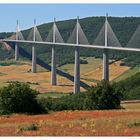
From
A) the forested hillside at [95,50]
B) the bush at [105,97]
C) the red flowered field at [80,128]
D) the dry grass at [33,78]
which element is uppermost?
the forested hillside at [95,50]

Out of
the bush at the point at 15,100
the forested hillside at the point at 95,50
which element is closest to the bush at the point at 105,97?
the bush at the point at 15,100

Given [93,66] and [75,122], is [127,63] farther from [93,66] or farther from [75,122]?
[75,122]

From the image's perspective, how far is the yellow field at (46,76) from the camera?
110 m

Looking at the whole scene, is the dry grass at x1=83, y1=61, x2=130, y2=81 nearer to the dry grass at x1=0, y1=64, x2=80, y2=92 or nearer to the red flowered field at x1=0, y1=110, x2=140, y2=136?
the dry grass at x1=0, y1=64, x2=80, y2=92

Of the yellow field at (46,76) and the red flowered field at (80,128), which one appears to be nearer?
the red flowered field at (80,128)

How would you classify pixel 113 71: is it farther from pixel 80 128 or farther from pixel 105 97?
pixel 80 128

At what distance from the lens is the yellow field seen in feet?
361

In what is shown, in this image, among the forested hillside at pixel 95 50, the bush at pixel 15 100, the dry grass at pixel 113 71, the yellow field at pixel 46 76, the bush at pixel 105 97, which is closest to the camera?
the bush at pixel 15 100

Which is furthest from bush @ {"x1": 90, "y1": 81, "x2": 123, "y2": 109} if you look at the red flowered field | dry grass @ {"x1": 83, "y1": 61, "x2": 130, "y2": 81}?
dry grass @ {"x1": 83, "y1": 61, "x2": 130, "y2": 81}

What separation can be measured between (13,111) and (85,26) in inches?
6440

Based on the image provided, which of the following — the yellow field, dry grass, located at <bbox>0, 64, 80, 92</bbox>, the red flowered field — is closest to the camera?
the red flowered field

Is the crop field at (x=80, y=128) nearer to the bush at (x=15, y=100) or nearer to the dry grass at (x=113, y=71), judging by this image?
the bush at (x=15, y=100)

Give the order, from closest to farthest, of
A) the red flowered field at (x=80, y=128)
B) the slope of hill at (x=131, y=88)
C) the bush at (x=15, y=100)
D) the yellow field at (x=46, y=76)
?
1. the red flowered field at (x=80, y=128)
2. the bush at (x=15, y=100)
3. the slope of hill at (x=131, y=88)
4. the yellow field at (x=46, y=76)

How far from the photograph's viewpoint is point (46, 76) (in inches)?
5128
